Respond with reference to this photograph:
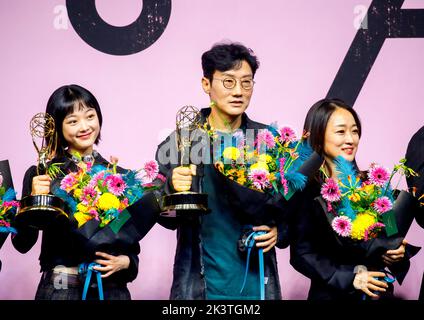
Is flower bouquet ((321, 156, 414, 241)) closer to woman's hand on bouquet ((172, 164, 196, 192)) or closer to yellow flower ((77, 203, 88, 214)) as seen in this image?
woman's hand on bouquet ((172, 164, 196, 192))

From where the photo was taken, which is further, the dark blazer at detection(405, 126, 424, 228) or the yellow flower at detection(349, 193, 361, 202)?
the dark blazer at detection(405, 126, 424, 228)

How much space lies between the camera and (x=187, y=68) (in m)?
4.32

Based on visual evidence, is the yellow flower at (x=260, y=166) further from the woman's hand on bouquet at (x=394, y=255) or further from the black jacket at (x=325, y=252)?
the woman's hand on bouquet at (x=394, y=255)

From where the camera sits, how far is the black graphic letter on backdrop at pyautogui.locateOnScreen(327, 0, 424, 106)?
4.32 meters

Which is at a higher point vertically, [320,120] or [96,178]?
[320,120]

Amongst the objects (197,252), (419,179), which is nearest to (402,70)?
(419,179)

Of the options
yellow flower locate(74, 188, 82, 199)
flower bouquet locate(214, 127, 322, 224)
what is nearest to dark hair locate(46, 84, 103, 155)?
yellow flower locate(74, 188, 82, 199)

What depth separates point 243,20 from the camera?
14.3ft

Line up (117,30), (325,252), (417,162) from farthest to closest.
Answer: (117,30), (417,162), (325,252)

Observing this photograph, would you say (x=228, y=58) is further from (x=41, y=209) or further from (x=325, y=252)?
(x=41, y=209)

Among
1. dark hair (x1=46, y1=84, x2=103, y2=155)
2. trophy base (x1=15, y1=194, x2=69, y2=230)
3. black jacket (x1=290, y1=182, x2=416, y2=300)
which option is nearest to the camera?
trophy base (x1=15, y1=194, x2=69, y2=230)

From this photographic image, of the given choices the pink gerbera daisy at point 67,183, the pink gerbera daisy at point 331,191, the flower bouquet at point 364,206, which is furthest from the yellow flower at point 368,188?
the pink gerbera daisy at point 67,183

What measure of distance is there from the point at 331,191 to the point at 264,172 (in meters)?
0.33

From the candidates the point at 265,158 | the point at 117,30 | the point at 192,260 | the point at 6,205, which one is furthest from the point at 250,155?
the point at 117,30
